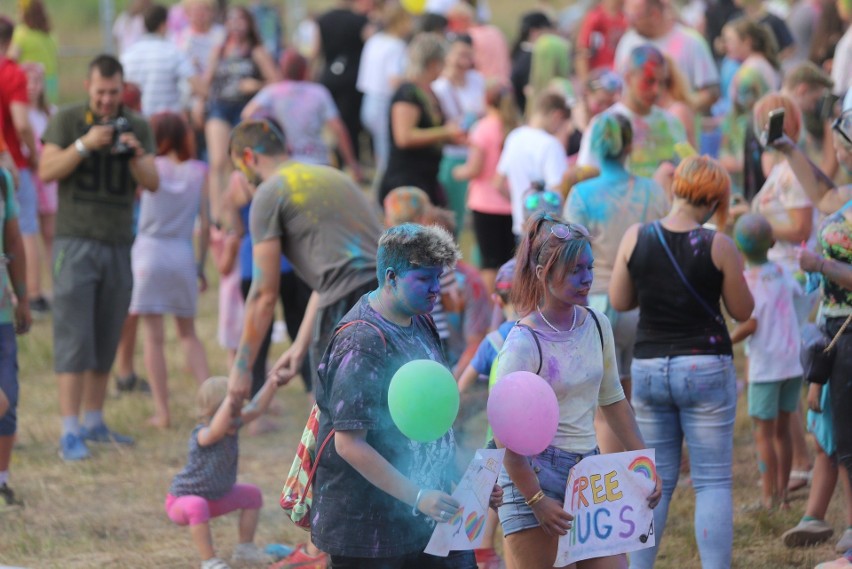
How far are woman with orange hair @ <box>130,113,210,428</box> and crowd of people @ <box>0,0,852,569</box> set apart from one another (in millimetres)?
15

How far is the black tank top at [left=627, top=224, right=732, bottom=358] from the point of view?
15.2 ft

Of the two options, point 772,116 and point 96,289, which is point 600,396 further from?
point 96,289

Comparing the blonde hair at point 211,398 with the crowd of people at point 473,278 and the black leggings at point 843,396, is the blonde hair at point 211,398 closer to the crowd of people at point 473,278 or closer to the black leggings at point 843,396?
the crowd of people at point 473,278

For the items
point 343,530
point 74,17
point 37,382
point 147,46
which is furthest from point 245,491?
point 74,17

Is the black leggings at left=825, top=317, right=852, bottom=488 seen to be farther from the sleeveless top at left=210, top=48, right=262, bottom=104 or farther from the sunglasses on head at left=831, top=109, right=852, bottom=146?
the sleeveless top at left=210, top=48, right=262, bottom=104

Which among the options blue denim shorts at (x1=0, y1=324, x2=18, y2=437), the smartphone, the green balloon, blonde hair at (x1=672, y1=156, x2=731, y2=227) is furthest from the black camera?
the green balloon

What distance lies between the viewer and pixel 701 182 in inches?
184

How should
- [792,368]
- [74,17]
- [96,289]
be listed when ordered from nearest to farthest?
[792,368] < [96,289] < [74,17]

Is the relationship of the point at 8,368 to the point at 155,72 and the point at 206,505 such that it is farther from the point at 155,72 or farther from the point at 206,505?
the point at 155,72

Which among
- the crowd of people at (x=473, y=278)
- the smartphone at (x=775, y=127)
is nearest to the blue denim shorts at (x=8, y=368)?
the crowd of people at (x=473, y=278)

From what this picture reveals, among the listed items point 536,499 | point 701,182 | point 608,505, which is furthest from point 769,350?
point 536,499

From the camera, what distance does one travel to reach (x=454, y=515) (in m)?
3.46

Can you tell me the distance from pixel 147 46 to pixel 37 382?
3.64m

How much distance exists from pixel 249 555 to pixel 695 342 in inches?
88.6
